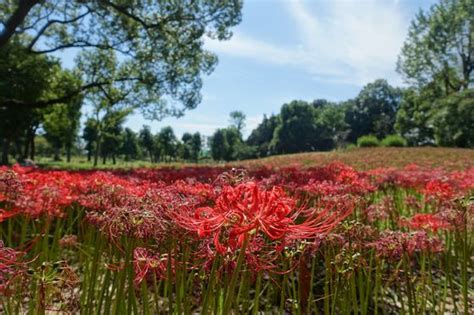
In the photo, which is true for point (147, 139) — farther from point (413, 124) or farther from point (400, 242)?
point (400, 242)

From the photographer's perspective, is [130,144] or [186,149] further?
[186,149]

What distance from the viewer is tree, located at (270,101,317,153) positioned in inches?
2886

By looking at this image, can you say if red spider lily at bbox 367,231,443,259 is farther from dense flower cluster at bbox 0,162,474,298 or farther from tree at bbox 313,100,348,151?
tree at bbox 313,100,348,151

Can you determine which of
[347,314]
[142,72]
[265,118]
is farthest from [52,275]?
[265,118]

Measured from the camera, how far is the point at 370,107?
2985 inches

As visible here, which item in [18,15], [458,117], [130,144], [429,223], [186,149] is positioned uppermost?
[18,15]

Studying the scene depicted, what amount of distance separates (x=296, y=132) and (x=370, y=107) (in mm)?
15897

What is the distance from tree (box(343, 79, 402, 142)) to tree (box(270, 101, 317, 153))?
25.8ft

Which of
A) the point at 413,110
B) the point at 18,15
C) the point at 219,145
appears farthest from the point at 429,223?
the point at 219,145

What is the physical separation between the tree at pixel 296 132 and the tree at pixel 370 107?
7.86 m

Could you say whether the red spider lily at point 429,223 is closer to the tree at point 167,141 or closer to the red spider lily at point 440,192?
the red spider lily at point 440,192

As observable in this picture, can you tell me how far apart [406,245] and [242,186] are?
1.50 metres

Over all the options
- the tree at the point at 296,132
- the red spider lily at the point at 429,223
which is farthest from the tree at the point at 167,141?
the red spider lily at the point at 429,223

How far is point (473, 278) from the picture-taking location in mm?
4191
